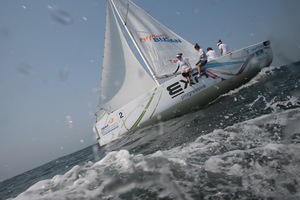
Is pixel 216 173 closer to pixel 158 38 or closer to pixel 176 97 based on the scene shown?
pixel 176 97

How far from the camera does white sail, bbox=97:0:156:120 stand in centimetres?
735

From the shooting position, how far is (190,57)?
8398 mm

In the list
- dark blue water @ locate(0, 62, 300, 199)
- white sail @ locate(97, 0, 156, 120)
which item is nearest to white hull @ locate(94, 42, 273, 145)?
white sail @ locate(97, 0, 156, 120)

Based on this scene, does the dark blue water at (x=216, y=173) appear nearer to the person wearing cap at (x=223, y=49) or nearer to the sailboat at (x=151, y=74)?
the sailboat at (x=151, y=74)

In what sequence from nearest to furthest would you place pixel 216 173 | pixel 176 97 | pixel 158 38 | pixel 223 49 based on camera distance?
pixel 216 173, pixel 176 97, pixel 223 49, pixel 158 38

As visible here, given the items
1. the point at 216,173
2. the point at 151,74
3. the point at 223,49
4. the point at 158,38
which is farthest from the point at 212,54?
the point at 216,173

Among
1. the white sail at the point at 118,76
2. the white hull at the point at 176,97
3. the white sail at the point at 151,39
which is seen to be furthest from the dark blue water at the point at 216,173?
the white sail at the point at 151,39

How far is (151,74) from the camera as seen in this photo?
7070 millimetres

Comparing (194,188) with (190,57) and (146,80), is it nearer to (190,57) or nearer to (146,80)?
(146,80)

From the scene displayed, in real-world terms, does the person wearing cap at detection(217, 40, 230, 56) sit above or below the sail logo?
below

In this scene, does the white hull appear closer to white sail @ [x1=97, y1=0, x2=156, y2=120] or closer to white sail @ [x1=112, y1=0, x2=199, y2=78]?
white sail @ [x1=97, y1=0, x2=156, y2=120]

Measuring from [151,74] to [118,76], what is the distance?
1575mm

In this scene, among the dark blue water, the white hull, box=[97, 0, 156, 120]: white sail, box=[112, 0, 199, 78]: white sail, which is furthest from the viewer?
box=[97, 0, 156, 120]: white sail

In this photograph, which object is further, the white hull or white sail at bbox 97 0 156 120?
white sail at bbox 97 0 156 120
